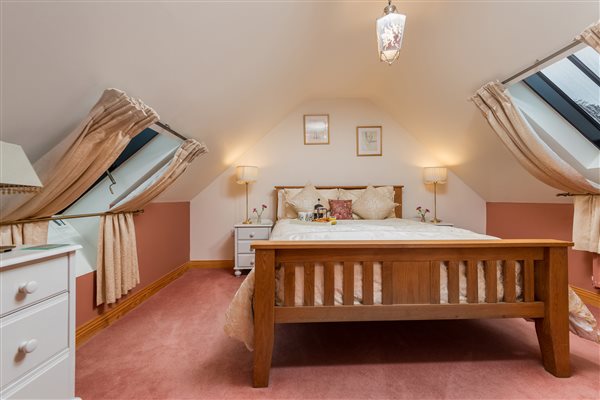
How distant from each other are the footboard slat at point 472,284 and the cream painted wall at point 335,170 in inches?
95.7

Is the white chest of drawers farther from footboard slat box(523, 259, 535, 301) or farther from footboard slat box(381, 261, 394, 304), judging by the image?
footboard slat box(523, 259, 535, 301)

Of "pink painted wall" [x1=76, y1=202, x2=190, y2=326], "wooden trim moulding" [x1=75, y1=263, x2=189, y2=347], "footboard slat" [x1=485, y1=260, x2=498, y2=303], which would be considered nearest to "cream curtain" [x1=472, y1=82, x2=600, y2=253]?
"footboard slat" [x1=485, y1=260, x2=498, y2=303]

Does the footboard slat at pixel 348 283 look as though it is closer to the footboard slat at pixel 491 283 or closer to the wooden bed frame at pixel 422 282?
the wooden bed frame at pixel 422 282

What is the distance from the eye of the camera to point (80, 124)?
4.33 feet

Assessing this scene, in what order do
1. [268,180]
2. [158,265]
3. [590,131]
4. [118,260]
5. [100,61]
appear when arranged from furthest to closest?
[268,180]
[158,265]
[590,131]
[118,260]
[100,61]

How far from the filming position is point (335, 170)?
3.86 meters

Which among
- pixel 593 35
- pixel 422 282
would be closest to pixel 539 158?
pixel 593 35

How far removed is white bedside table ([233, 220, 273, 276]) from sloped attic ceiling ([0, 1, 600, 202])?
2.89 ft

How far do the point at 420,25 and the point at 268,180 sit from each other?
2475 mm

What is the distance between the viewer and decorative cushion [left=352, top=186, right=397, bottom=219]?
3.38m

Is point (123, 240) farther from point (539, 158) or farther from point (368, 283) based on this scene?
point (539, 158)

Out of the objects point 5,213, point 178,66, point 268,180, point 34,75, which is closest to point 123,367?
point 5,213

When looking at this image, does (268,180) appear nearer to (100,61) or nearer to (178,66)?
(178,66)

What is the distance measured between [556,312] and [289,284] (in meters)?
1.46
